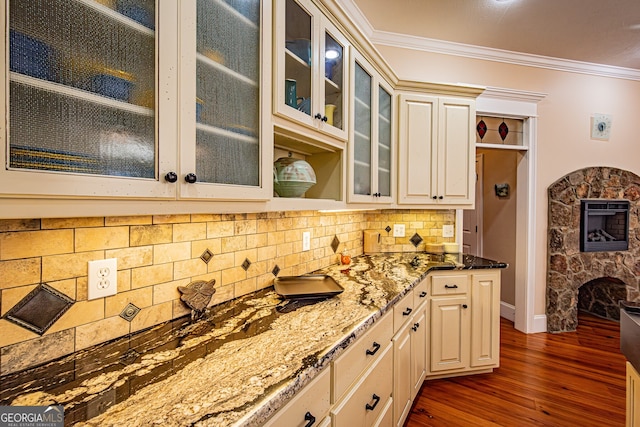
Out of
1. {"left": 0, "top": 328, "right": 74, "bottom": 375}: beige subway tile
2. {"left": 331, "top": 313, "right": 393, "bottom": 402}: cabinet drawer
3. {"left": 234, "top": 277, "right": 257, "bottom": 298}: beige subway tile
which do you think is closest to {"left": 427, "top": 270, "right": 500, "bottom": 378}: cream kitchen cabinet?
{"left": 331, "top": 313, "right": 393, "bottom": 402}: cabinet drawer

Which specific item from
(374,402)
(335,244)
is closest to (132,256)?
(374,402)

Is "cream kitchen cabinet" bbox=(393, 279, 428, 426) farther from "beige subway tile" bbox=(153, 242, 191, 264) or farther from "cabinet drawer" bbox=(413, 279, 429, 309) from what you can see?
"beige subway tile" bbox=(153, 242, 191, 264)

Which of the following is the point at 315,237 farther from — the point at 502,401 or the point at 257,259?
the point at 502,401

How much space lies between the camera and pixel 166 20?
33.0 inches

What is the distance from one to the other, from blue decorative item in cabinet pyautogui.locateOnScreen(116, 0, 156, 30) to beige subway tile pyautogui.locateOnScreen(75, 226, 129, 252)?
0.61m

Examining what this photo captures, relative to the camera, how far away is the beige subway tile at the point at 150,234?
1.07 meters

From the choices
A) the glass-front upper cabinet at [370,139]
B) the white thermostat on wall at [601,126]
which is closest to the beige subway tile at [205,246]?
the glass-front upper cabinet at [370,139]

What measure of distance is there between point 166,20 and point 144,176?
1.39 ft

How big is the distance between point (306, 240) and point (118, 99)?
4.54 ft

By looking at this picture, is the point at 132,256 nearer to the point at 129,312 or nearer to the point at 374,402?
the point at 129,312

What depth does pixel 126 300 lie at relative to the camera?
1.04m

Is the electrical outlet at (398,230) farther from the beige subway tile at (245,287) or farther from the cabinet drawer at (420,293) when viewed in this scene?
the beige subway tile at (245,287)

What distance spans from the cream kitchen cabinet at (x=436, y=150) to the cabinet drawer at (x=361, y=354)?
54.3 inches

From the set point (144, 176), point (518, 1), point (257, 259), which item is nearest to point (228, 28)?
point (144, 176)
